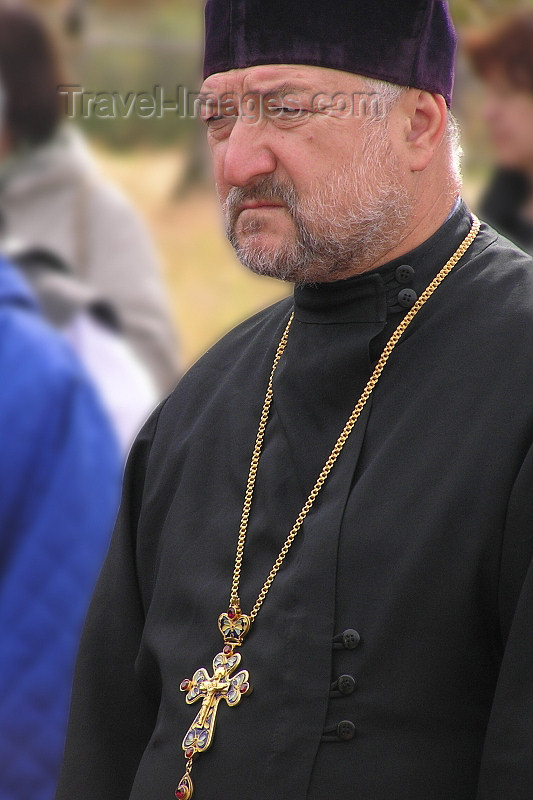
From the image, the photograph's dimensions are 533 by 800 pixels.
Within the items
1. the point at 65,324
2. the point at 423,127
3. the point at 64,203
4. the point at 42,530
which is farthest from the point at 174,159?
the point at 423,127

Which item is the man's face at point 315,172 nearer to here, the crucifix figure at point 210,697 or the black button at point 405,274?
the black button at point 405,274

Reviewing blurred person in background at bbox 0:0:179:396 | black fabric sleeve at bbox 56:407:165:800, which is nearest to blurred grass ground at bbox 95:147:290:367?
blurred person in background at bbox 0:0:179:396

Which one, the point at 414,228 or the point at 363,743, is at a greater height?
the point at 414,228

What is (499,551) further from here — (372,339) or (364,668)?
(372,339)

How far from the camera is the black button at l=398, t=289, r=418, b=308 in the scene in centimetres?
204

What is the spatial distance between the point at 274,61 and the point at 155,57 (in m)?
11.0

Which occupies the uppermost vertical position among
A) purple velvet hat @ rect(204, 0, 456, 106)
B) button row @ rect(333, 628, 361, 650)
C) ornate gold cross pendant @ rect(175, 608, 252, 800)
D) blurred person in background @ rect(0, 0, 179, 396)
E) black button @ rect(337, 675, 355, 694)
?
purple velvet hat @ rect(204, 0, 456, 106)

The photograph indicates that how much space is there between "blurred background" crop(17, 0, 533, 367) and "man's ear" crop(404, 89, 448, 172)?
23.7 ft

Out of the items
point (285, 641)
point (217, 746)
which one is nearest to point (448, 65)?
point (285, 641)

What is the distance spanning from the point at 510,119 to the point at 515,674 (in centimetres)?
295

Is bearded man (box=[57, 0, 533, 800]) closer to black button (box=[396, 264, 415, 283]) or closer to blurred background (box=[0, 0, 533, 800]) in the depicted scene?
black button (box=[396, 264, 415, 283])

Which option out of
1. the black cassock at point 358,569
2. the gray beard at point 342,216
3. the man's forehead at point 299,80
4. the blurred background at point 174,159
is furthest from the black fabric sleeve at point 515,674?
the blurred background at point 174,159

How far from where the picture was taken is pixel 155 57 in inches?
494

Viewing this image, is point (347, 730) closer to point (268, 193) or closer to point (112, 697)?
point (112, 697)
